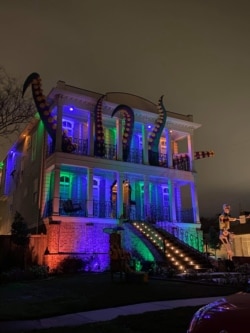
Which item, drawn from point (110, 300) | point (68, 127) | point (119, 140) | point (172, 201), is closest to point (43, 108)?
point (68, 127)

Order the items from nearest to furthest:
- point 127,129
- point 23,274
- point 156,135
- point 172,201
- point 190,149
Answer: point 23,274
point 127,129
point 172,201
point 156,135
point 190,149

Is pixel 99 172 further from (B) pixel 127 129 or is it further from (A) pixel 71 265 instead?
(A) pixel 71 265

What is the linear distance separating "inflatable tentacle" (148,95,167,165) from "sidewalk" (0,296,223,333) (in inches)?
606

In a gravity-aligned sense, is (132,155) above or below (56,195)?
above

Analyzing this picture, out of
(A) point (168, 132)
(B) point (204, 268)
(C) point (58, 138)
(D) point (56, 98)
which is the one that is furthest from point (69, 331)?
(A) point (168, 132)

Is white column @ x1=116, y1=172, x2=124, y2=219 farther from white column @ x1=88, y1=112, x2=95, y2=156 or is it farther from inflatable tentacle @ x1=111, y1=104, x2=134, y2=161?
white column @ x1=88, y1=112, x2=95, y2=156

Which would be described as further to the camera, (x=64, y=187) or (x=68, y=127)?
(x=68, y=127)

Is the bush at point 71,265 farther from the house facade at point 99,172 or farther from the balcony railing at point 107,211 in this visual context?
the balcony railing at point 107,211

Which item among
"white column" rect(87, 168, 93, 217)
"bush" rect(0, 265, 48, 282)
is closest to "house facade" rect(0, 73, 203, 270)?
"white column" rect(87, 168, 93, 217)

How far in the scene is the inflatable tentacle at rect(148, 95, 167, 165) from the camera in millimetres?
23058

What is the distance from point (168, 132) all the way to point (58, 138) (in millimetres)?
8516

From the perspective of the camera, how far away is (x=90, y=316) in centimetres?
673

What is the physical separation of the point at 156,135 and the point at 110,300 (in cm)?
1601

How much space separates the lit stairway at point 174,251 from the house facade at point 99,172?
710 mm
